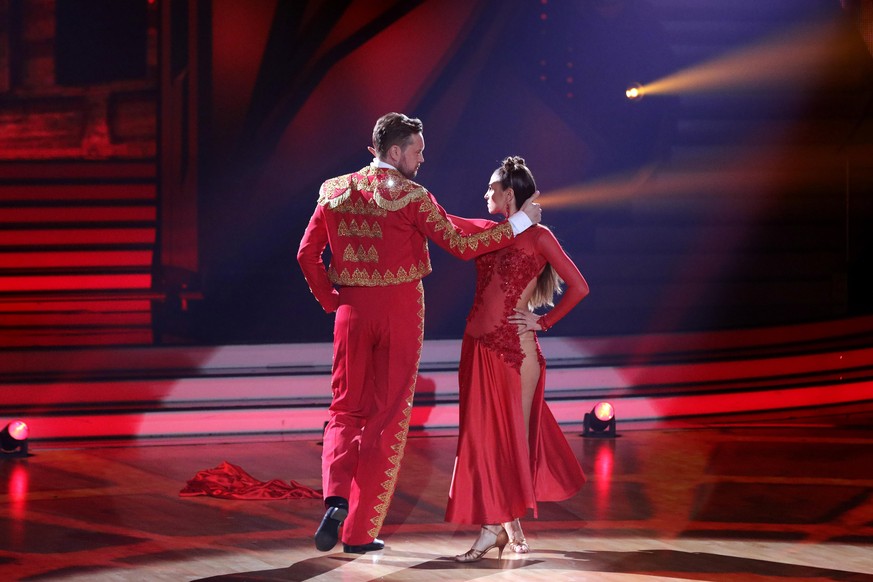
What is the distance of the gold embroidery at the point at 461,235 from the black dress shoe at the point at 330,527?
0.91 metres

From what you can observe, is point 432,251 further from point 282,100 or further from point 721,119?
point 721,119

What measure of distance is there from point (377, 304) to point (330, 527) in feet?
2.39

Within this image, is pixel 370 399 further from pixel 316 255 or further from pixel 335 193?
pixel 335 193

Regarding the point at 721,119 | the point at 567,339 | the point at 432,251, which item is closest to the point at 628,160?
the point at 721,119

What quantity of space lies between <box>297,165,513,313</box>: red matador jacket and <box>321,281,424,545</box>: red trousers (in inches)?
2.7

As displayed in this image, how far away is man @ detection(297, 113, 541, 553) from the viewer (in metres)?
3.80

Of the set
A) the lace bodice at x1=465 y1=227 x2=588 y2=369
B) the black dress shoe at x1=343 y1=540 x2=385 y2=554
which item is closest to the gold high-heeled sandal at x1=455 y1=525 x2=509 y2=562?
the black dress shoe at x1=343 y1=540 x2=385 y2=554

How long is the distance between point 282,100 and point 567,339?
2.89 m

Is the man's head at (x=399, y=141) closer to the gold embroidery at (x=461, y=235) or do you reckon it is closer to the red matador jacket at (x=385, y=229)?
the red matador jacket at (x=385, y=229)

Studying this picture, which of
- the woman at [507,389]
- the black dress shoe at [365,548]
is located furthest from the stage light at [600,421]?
the black dress shoe at [365,548]

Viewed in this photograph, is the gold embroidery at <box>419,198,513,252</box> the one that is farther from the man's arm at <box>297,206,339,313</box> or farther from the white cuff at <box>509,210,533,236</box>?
the man's arm at <box>297,206,339,313</box>

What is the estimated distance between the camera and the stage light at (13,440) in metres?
A: 5.70

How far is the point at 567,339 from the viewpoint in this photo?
7199 millimetres

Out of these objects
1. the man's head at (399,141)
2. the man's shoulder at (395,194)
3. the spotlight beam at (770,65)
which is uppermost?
the spotlight beam at (770,65)
